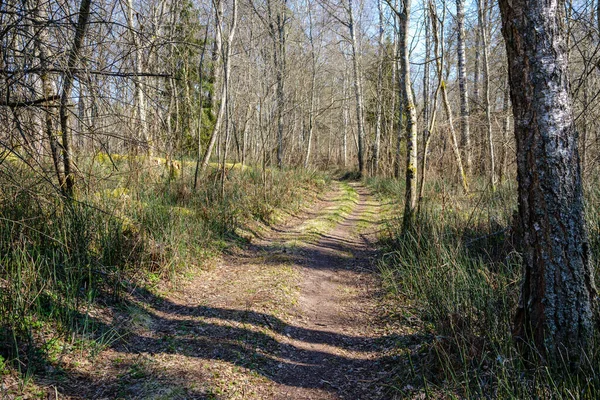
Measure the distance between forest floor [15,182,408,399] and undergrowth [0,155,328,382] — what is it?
26cm

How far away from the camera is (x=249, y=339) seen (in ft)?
13.6

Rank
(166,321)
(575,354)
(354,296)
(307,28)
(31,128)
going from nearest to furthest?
(575,354), (31,128), (166,321), (354,296), (307,28)

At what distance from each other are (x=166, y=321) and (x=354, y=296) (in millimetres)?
2634

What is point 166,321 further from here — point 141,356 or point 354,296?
point 354,296

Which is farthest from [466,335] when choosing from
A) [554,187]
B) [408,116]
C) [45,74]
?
[408,116]

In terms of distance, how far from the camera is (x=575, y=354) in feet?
8.59

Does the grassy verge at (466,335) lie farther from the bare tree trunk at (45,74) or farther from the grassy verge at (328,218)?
the bare tree trunk at (45,74)

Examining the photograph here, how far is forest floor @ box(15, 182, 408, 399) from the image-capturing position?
3268mm

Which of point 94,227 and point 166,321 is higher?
point 94,227

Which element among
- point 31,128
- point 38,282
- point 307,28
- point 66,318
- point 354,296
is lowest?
point 354,296

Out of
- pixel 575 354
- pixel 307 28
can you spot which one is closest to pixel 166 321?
pixel 575 354

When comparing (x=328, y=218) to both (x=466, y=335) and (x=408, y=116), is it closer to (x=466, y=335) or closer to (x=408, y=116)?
(x=408, y=116)

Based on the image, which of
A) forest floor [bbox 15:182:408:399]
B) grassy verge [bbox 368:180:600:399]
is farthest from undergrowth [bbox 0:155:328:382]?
grassy verge [bbox 368:180:600:399]

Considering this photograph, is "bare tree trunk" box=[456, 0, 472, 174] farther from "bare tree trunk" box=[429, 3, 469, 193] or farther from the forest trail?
the forest trail
